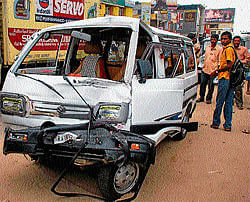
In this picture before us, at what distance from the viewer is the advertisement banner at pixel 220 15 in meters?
75.6

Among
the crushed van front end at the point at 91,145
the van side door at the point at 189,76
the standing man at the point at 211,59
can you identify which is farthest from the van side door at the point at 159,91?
the standing man at the point at 211,59

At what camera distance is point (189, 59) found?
4.94m

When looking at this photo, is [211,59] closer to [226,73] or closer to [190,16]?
[226,73]

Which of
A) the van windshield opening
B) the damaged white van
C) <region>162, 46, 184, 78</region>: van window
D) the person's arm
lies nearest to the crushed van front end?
the damaged white van

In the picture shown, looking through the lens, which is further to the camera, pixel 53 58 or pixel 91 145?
pixel 53 58

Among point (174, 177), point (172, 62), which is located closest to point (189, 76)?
point (172, 62)

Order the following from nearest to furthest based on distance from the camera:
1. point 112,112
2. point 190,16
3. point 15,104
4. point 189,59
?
point 112,112 → point 15,104 → point 189,59 → point 190,16

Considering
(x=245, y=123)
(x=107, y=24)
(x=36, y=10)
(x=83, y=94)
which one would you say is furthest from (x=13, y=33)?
(x=245, y=123)

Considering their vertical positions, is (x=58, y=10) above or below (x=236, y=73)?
above

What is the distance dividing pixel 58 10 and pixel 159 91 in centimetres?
581

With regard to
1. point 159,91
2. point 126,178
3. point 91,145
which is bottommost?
point 126,178

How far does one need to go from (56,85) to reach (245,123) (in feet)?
16.5

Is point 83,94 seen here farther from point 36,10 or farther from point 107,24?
point 36,10

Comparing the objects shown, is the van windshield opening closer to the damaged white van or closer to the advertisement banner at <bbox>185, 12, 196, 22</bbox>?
the damaged white van
